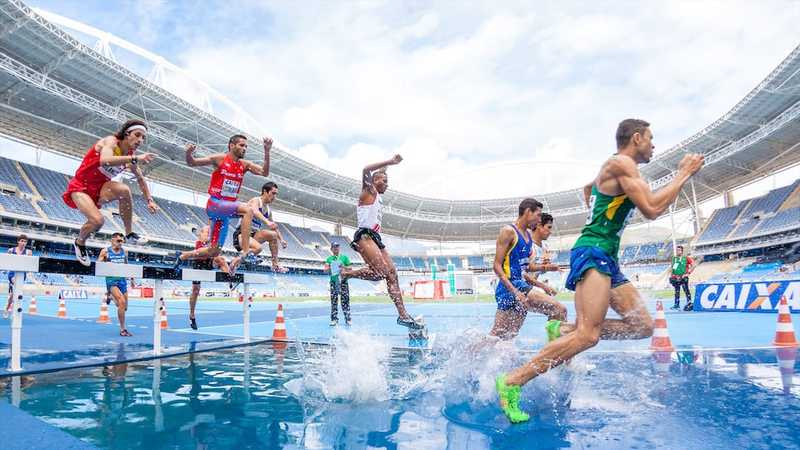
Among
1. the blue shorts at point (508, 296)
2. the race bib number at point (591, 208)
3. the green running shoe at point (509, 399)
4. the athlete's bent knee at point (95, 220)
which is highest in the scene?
the athlete's bent knee at point (95, 220)

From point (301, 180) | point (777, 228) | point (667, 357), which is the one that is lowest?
point (667, 357)

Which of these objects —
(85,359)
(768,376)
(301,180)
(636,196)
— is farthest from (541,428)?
(301,180)

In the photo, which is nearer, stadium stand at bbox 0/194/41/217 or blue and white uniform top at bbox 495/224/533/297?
blue and white uniform top at bbox 495/224/533/297

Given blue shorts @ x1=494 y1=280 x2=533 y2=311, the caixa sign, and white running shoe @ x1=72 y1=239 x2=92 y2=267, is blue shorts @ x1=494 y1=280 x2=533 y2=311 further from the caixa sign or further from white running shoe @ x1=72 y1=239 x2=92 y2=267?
the caixa sign

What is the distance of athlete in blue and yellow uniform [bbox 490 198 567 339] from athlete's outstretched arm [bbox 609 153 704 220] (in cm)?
138

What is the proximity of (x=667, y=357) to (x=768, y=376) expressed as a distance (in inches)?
52.0

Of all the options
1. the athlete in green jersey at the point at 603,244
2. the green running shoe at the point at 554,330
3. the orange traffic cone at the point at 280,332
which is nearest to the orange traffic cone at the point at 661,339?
the green running shoe at the point at 554,330

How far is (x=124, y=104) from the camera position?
2636 centimetres

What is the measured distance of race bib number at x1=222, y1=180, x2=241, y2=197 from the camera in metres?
6.29

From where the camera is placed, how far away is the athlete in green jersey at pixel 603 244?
9.63 feet

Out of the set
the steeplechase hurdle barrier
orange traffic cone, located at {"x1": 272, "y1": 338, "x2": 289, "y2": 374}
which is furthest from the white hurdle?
orange traffic cone, located at {"x1": 272, "y1": 338, "x2": 289, "y2": 374}

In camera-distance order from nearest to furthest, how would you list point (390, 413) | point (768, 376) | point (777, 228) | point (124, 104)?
point (390, 413) → point (768, 376) → point (124, 104) → point (777, 228)

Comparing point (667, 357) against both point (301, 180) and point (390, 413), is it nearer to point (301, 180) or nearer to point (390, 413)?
point (390, 413)

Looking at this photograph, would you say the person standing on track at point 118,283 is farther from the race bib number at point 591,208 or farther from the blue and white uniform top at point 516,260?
the race bib number at point 591,208
